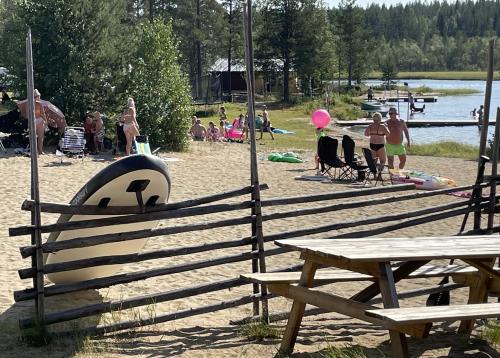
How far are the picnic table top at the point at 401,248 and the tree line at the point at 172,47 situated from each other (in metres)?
16.3

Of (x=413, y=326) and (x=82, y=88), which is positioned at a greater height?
(x=82, y=88)

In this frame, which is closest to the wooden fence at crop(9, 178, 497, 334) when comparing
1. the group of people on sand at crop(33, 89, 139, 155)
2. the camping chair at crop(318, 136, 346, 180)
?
the camping chair at crop(318, 136, 346, 180)

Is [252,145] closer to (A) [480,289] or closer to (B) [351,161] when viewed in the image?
(A) [480,289]

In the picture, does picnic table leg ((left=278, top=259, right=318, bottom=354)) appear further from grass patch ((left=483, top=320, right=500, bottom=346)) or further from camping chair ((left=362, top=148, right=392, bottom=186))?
camping chair ((left=362, top=148, right=392, bottom=186))

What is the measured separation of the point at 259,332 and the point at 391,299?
1563mm

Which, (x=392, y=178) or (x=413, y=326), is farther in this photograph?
(x=392, y=178)

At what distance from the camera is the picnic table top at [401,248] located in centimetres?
470

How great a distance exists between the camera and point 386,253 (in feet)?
15.7

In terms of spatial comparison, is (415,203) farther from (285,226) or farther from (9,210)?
(9,210)

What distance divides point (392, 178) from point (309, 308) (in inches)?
364

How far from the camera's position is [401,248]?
503 cm

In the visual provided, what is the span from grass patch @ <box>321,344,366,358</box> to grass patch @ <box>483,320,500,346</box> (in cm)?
116

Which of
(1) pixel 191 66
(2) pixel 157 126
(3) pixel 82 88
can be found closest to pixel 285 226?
(2) pixel 157 126

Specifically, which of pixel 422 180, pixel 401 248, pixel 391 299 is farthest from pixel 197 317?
pixel 422 180
